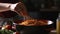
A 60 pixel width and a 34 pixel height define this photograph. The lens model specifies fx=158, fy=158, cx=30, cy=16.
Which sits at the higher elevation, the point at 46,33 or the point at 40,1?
the point at 40,1

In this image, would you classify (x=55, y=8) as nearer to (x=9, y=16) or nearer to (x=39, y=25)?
(x=9, y=16)

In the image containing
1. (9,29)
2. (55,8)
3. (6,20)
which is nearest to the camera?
(9,29)

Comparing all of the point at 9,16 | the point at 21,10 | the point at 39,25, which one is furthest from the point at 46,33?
the point at 9,16

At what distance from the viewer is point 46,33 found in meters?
0.87

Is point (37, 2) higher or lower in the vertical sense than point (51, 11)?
higher

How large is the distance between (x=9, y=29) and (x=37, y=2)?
1658 millimetres

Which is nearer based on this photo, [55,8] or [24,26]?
[24,26]

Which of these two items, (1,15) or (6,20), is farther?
(1,15)

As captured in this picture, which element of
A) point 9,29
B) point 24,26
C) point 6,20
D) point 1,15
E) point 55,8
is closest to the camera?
point 24,26

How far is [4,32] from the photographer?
0.92 m

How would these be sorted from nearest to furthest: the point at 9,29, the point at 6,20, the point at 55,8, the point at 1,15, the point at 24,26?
the point at 24,26 → the point at 9,29 → the point at 6,20 → the point at 1,15 → the point at 55,8

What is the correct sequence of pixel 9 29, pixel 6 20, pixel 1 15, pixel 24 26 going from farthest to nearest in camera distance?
pixel 1 15
pixel 6 20
pixel 9 29
pixel 24 26

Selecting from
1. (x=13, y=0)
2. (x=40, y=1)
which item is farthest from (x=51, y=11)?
(x=13, y=0)

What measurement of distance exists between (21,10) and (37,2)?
1722 mm
